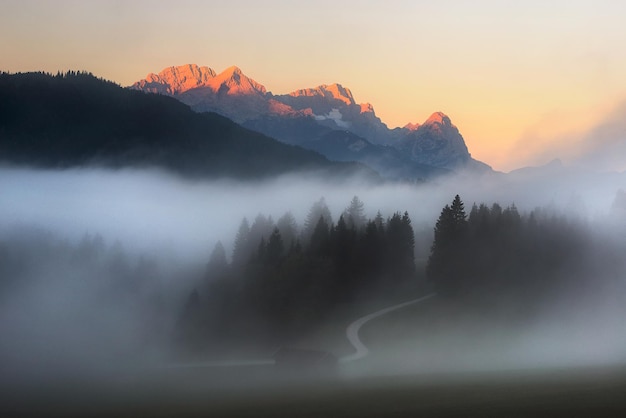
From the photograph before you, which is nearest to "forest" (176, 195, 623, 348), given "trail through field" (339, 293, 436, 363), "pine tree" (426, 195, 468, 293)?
"pine tree" (426, 195, 468, 293)

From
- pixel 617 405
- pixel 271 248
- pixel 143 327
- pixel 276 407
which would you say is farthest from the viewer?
pixel 271 248

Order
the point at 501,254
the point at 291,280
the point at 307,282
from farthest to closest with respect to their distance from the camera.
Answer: the point at 501,254, the point at 307,282, the point at 291,280

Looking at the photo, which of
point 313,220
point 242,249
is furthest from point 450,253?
point 242,249

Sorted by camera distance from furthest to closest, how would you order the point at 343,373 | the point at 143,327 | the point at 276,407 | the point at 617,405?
the point at 143,327, the point at 343,373, the point at 276,407, the point at 617,405

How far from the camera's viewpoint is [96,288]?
16688 centimetres

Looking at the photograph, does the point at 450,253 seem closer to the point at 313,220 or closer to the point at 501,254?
the point at 501,254

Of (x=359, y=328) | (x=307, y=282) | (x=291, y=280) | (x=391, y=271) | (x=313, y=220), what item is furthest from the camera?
(x=313, y=220)

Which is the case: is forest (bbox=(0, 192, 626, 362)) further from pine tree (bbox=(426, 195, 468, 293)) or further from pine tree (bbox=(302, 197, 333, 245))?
pine tree (bbox=(302, 197, 333, 245))

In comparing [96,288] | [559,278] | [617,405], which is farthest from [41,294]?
[617,405]

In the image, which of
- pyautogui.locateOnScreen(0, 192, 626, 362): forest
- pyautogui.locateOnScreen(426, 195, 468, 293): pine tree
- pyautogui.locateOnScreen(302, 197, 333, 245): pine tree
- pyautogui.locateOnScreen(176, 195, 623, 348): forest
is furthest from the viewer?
pyautogui.locateOnScreen(302, 197, 333, 245): pine tree

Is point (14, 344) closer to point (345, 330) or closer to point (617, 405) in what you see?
point (345, 330)

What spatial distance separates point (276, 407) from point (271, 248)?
97.9 meters

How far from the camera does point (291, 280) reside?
141 metres

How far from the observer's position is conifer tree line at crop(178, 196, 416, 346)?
441 ft
